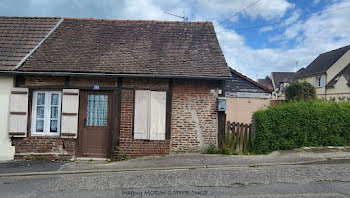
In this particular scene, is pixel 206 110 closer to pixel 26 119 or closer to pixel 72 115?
pixel 72 115

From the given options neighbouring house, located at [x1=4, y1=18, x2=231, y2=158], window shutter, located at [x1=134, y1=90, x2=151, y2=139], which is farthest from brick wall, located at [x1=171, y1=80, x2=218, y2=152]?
window shutter, located at [x1=134, y1=90, x2=151, y2=139]

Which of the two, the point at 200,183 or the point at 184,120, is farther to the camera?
A: the point at 184,120

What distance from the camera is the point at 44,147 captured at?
26.3ft

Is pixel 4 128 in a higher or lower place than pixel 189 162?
higher

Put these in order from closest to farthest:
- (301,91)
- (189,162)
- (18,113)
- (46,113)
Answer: (189,162) → (18,113) → (46,113) → (301,91)

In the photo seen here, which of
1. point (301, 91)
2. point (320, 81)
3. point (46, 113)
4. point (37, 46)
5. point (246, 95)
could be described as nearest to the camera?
point (46, 113)

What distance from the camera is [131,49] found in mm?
9430

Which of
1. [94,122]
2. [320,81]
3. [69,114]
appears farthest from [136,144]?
[320,81]

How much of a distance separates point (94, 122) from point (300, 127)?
21.6ft

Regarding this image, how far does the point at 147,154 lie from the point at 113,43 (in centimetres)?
452

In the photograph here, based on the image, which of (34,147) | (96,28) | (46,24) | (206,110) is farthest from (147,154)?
(46,24)

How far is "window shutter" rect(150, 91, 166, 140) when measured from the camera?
8023 millimetres

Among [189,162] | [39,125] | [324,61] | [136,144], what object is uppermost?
[324,61]

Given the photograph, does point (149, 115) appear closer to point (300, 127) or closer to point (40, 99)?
point (40, 99)
